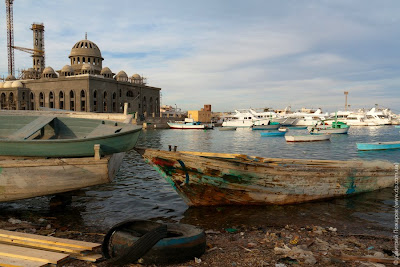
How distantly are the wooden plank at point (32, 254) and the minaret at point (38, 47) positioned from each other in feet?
343

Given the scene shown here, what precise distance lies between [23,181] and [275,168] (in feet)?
25.4

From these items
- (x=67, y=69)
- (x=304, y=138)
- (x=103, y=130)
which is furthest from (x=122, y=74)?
(x=103, y=130)

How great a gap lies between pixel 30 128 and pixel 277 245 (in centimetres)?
924

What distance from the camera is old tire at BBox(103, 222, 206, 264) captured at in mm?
5277

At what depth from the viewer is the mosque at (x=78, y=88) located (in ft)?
250

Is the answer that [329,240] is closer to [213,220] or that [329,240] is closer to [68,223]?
[213,220]

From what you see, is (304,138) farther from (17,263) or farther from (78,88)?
(78,88)

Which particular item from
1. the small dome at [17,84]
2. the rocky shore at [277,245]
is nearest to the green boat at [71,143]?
the rocky shore at [277,245]

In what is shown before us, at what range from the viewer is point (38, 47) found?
97.8 metres

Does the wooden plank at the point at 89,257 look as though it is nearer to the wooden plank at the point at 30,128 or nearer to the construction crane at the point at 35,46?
the wooden plank at the point at 30,128

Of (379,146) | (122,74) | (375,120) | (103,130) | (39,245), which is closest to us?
(39,245)

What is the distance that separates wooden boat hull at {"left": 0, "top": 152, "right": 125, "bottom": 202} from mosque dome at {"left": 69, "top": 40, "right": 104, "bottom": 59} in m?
84.5

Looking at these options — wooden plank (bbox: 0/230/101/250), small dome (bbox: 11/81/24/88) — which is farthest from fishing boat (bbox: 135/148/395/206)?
small dome (bbox: 11/81/24/88)

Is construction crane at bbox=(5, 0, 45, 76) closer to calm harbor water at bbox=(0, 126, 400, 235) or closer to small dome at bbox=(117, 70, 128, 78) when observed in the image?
small dome at bbox=(117, 70, 128, 78)
